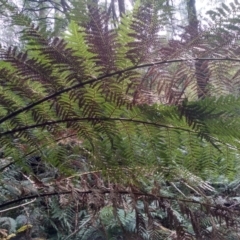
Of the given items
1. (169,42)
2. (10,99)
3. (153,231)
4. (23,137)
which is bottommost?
(153,231)

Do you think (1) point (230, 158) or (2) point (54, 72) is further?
(1) point (230, 158)

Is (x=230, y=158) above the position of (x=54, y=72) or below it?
below

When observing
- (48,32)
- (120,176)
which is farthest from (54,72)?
(120,176)

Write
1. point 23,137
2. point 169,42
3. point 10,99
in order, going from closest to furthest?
point 169,42 < point 10,99 < point 23,137

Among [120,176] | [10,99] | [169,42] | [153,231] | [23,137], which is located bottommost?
[153,231]

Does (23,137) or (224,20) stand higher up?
(224,20)

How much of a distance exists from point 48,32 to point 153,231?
57 centimetres

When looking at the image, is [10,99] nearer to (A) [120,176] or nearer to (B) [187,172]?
(A) [120,176]

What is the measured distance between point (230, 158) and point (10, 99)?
517 millimetres

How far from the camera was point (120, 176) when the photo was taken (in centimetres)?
90

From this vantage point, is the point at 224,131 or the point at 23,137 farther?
the point at 23,137

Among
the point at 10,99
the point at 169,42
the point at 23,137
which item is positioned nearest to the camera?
→ the point at 169,42

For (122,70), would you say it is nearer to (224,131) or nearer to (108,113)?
(108,113)

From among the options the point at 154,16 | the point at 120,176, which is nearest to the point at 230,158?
the point at 120,176
